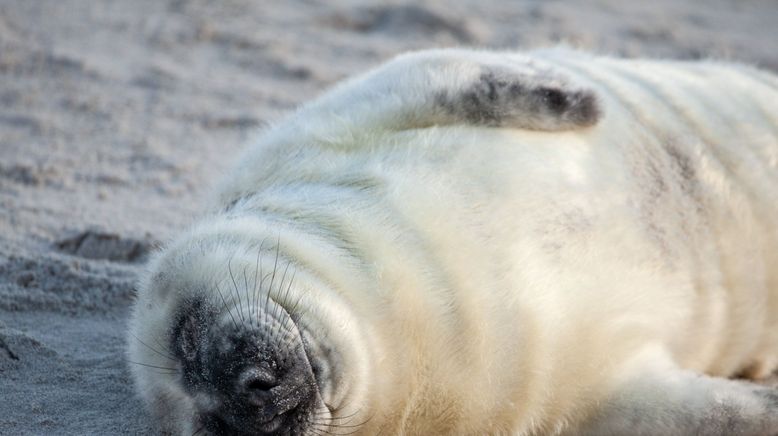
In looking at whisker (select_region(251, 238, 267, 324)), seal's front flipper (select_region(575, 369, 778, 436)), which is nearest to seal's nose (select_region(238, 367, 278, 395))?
whisker (select_region(251, 238, 267, 324))

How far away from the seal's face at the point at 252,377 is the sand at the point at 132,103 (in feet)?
1.17

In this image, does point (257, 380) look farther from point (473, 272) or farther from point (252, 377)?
point (473, 272)

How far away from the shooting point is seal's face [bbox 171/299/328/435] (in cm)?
205

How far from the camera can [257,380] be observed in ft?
6.69

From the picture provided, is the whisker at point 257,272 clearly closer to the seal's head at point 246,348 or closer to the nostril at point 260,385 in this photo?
the seal's head at point 246,348

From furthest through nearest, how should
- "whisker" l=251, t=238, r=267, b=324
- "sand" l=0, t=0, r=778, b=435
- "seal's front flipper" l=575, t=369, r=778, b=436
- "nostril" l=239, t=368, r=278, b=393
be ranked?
"sand" l=0, t=0, r=778, b=435
"seal's front flipper" l=575, t=369, r=778, b=436
"whisker" l=251, t=238, r=267, b=324
"nostril" l=239, t=368, r=278, b=393

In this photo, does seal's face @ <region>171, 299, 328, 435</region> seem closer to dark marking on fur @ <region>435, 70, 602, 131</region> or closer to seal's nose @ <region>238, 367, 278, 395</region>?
seal's nose @ <region>238, 367, 278, 395</region>

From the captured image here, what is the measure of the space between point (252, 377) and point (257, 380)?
1cm

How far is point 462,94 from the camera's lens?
110 inches

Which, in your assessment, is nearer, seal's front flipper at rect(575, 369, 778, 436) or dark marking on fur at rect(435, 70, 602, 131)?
seal's front flipper at rect(575, 369, 778, 436)

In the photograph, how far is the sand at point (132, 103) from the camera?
2.73 meters

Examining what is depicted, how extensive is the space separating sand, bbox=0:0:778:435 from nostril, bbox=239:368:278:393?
19.5 inches

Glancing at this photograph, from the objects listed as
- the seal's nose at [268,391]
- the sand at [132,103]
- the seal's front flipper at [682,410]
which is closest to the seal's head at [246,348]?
the seal's nose at [268,391]

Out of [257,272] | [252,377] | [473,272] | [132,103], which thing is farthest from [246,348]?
[132,103]
